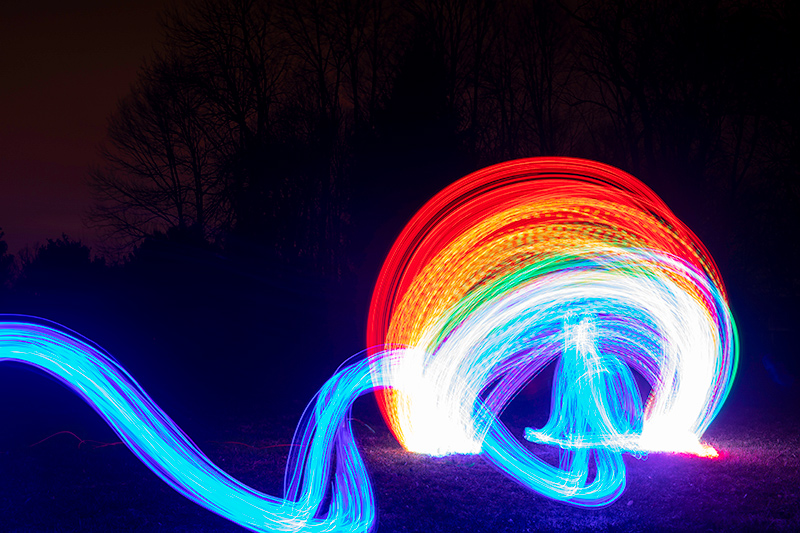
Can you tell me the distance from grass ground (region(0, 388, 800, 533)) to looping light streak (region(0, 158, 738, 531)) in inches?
16.5

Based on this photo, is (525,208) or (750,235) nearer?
(525,208)

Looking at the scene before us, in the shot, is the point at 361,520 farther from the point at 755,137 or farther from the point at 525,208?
the point at 755,137

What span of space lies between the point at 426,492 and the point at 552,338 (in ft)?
14.1

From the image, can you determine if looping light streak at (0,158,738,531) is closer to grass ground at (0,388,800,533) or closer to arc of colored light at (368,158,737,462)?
arc of colored light at (368,158,737,462)

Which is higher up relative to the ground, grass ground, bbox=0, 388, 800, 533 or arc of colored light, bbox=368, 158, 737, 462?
arc of colored light, bbox=368, 158, 737, 462

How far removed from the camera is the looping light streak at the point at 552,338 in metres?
8.62

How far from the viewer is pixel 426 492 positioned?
269 inches

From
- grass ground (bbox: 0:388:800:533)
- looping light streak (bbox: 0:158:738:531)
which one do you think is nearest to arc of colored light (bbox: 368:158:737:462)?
looping light streak (bbox: 0:158:738:531)

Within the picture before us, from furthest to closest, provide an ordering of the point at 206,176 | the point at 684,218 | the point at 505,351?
the point at 206,176, the point at 684,218, the point at 505,351

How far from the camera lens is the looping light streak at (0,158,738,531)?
28.3 feet

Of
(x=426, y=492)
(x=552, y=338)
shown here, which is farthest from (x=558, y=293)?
(x=426, y=492)

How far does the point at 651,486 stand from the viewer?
7.15 meters

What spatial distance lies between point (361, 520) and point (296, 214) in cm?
1654

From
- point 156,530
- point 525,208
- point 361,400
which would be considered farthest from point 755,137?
point 156,530
